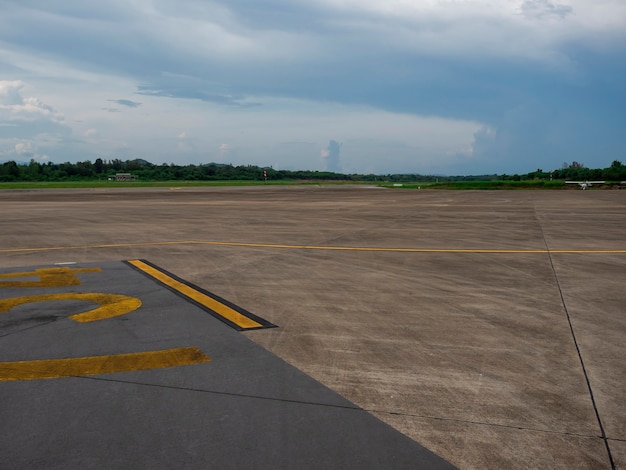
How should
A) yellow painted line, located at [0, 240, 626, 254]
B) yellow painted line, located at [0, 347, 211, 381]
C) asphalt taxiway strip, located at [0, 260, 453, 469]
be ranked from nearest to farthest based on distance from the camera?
1. asphalt taxiway strip, located at [0, 260, 453, 469]
2. yellow painted line, located at [0, 347, 211, 381]
3. yellow painted line, located at [0, 240, 626, 254]

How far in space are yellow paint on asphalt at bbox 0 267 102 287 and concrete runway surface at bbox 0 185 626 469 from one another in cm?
45

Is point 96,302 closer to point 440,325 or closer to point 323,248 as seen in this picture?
point 440,325

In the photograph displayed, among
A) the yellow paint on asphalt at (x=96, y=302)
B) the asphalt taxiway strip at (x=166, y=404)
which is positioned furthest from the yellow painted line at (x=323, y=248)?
the asphalt taxiway strip at (x=166, y=404)

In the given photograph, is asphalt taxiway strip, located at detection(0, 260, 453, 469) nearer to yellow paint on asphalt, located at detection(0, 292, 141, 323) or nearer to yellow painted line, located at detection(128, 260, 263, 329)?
yellow paint on asphalt, located at detection(0, 292, 141, 323)

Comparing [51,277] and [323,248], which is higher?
[323,248]

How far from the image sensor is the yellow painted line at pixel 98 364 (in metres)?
4.92

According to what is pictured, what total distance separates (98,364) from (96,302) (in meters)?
2.84

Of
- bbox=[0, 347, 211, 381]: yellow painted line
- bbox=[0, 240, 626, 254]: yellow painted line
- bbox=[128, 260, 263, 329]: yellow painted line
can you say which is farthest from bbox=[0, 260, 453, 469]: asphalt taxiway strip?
bbox=[0, 240, 626, 254]: yellow painted line

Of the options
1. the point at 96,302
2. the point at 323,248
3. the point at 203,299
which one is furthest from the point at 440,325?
the point at 323,248

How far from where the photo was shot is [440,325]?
6.58 m

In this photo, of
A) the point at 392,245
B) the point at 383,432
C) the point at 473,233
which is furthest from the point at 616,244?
the point at 383,432

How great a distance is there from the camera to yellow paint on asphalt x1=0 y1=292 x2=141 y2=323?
702 centimetres

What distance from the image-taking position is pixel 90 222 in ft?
69.3

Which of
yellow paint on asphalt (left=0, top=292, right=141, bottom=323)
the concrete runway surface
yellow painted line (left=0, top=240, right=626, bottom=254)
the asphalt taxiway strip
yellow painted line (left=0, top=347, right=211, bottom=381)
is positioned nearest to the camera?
the asphalt taxiway strip
